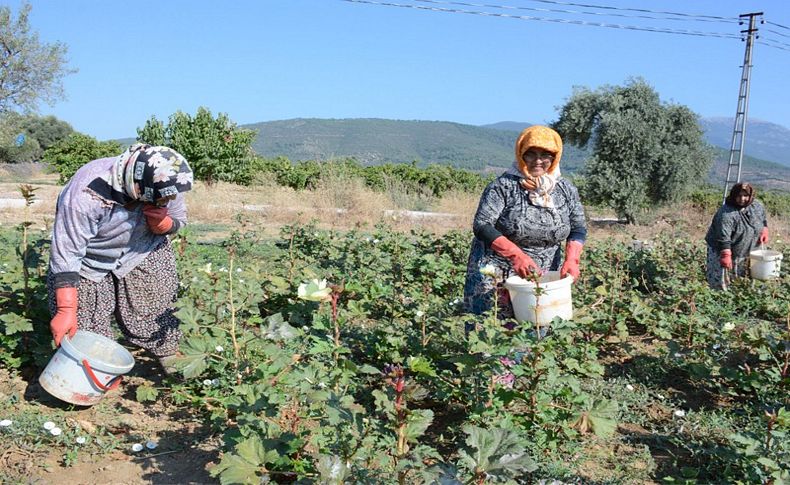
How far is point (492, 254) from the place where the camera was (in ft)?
10.3

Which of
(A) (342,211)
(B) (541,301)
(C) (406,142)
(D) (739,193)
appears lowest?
(A) (342,211)

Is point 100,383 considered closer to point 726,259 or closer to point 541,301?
point 541,301

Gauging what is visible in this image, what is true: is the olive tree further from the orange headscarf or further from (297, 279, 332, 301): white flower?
(297, 279, 332, 301): white flower

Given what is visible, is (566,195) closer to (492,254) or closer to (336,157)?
(492,254)

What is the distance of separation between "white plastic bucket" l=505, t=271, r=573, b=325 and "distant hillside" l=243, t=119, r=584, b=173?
65.5 meters

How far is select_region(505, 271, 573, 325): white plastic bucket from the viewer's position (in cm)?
273

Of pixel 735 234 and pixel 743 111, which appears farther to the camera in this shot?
pixel 743 111

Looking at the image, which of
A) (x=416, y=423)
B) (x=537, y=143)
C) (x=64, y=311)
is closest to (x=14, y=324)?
(x=64, y=311)

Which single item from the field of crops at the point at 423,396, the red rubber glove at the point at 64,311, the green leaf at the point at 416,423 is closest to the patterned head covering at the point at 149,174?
the field of crops at the point at 423,396

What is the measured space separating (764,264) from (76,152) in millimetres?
19483

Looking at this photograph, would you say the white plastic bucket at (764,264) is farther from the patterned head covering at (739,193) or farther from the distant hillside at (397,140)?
the distant hillside at (397,140)

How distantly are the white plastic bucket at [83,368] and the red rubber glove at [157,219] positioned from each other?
54 centimetres

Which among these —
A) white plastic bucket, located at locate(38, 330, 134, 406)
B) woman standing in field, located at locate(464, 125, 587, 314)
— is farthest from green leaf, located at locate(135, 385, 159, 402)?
woman standing in field, located at locate(464, 125, 587, 314)

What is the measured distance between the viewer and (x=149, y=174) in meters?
2.68
